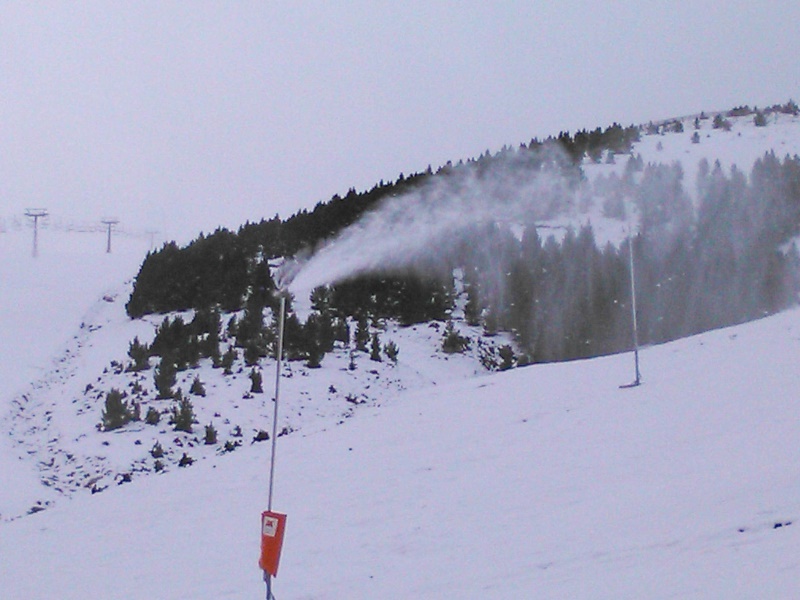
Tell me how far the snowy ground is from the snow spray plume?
22.0 ft

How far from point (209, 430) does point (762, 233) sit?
1688 cm

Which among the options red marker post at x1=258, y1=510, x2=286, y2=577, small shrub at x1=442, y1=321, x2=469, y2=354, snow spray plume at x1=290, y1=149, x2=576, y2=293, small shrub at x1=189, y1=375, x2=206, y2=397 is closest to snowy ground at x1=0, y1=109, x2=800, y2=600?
small shrub at x1=189, y1=375, x2=206, y2=397

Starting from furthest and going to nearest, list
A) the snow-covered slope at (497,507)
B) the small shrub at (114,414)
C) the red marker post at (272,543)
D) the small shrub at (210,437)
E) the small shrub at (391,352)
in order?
the small shrub at (391,352) → the small shrub at (114,414) → the small shrub at (210,437) → the red marker post at (272,543) → the snow-covered slope at (497,507)

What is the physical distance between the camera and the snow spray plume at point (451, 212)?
22.9 metres

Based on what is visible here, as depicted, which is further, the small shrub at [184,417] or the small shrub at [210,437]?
the small shrub at [184,417]

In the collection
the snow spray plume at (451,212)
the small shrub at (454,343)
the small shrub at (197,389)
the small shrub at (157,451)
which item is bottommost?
the small shrub at (157,451)

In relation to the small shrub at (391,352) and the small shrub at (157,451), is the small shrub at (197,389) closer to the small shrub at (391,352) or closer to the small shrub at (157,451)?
the small shrub at (157,451)

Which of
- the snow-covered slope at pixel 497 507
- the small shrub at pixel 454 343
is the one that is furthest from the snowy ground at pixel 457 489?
the small shrub at pixel 454 343

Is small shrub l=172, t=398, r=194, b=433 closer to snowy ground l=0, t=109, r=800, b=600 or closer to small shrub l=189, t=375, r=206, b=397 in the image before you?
snowy ground l=0, t=109, r=800, b=600

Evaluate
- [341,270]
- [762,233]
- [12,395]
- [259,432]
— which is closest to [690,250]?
[762,233]

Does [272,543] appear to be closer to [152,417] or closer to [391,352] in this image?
[152,417]

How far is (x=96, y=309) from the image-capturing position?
80.5 feet

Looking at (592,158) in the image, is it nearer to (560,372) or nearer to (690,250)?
(690,250)

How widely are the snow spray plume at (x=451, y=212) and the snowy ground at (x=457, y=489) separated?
264 inches
